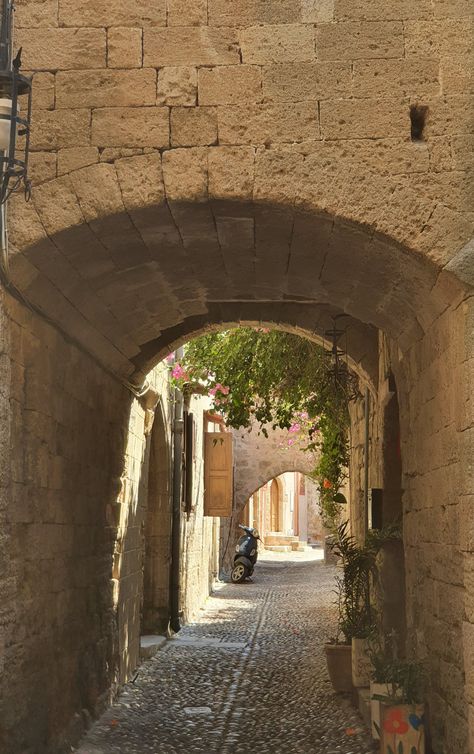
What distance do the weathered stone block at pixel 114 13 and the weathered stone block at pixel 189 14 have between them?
0.05 m

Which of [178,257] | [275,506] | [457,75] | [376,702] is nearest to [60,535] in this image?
[178,257]

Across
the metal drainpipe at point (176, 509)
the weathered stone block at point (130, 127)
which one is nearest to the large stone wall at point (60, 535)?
the weathered stone block at point (130, 127)

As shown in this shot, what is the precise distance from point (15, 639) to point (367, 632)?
2.92m

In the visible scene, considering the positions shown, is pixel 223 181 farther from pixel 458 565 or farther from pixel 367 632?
pixel 367 632

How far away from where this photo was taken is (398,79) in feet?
14.1

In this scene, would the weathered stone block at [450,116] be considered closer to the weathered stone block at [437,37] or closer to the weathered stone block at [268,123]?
the weathered stone block at [437,37]

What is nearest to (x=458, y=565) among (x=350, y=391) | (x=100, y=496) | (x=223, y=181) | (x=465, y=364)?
(x=465, y=364)

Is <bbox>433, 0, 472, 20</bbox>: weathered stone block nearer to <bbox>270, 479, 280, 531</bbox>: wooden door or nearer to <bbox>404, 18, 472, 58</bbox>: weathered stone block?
<bbox>404, 18, 472, 58</bbox>: weathered stone block

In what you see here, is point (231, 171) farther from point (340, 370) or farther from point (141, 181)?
point (340, 370)

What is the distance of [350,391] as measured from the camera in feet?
31.3

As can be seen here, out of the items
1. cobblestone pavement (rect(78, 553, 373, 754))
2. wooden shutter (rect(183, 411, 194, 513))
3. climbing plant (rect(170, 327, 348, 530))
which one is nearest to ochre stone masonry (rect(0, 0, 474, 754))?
cobblestone pavement (rect(78, 553, 373, 754))

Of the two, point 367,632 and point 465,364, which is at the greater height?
point 465,364

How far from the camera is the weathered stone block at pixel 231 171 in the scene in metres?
4.23

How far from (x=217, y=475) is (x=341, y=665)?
24.5 ft
